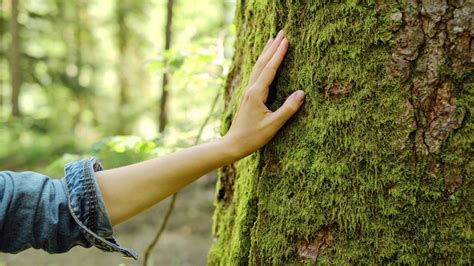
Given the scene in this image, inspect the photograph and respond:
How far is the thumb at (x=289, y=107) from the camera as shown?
1606 millimetres

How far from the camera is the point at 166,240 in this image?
25.5 feet

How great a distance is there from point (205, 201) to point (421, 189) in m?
7.66

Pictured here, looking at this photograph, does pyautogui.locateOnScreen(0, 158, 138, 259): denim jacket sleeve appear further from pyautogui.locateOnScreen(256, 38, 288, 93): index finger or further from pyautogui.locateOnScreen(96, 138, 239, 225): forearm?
pyautogui.locateOnScreen(256, 38, 288, 93): index finger

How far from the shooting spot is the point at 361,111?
1.46 meters

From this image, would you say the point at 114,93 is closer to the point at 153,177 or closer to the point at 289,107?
the point at 153,177

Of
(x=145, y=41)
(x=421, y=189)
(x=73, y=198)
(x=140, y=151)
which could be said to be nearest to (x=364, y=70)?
(x=421, y=189)

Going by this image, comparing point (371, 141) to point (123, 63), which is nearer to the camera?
point (371, 141)

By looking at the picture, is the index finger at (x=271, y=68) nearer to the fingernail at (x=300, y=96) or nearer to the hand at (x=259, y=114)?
the hand at (x=259, y=114)

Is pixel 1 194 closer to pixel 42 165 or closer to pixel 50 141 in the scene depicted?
pixel 42 165

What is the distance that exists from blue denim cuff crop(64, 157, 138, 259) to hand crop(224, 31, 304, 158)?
546 millimetres

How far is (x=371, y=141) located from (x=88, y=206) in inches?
39.9

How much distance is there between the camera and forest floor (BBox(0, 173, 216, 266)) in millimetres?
6965

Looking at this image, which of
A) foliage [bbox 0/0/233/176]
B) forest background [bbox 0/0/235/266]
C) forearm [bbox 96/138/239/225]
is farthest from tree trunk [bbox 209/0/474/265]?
foliage [bbox 0/0/233/176]

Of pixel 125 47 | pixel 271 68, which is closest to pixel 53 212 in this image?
pixel 271 68
